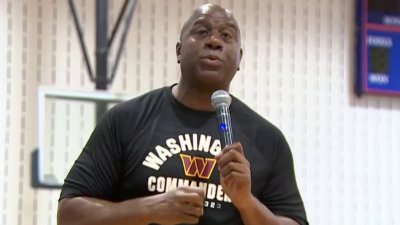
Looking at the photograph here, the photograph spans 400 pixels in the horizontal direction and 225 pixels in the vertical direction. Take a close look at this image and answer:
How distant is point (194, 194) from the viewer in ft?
6.74

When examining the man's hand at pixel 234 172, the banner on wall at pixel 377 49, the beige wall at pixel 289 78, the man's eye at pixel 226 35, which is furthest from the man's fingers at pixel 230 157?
the banner on wall at pixel 377 49

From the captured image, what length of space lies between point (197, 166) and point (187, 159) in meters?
0.03

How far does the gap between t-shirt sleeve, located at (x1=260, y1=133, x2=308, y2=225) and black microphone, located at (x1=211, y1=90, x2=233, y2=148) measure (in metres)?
0.23

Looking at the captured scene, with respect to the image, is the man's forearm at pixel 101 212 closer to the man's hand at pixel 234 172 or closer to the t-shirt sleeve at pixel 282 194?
the man's hand at pixel 234 172

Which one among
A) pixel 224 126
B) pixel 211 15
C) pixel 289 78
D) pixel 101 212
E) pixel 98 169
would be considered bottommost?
pixel 101 212

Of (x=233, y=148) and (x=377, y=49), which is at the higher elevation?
(x=377, y=49)

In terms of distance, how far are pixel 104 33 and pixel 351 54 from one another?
253 cm

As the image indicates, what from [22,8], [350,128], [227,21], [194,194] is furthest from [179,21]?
[194,194]

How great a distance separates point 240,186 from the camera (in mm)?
2088

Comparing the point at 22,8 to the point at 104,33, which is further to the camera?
the point at 22,8

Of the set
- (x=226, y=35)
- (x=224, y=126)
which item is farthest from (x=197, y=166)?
(x=226, y=35)

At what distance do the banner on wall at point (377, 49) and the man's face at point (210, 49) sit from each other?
468 cm

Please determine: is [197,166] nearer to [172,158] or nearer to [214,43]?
[172,158]

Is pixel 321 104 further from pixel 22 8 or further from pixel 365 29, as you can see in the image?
pixel 22 8
